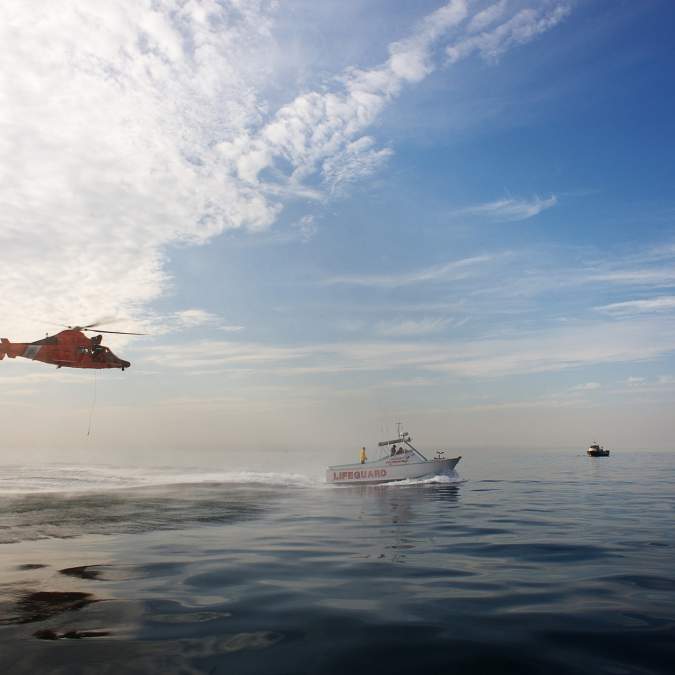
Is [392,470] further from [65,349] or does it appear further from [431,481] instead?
[65,349]

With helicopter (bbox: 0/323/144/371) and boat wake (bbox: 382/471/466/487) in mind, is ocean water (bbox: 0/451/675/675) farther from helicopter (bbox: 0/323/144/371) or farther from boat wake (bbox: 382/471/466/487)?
boat wake (bbox: 382/471/466/487)

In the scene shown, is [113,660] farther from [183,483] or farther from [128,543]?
[183,483]

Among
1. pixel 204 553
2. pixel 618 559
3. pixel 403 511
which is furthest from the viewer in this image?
pixel 403 511

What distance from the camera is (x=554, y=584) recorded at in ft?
39.4

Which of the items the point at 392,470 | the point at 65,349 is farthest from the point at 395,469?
the point at 65,349

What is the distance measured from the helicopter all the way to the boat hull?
2597 cm

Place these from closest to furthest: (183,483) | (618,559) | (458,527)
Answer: (618,559), (458,527), (183,483)

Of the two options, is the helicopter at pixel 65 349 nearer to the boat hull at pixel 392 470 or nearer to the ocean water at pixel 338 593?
the ocean water at pixel 338 593

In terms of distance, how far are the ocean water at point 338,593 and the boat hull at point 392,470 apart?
22691mm

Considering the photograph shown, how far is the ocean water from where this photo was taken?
25.5 feet

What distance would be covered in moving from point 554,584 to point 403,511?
16084 mm

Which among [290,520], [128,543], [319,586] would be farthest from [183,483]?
[319,586]

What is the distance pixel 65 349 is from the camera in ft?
110

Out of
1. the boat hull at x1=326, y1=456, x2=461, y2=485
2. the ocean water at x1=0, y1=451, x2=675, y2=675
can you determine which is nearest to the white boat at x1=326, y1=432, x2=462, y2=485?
the boat hull at x1=326, y1=456, x2=461, y2=485
